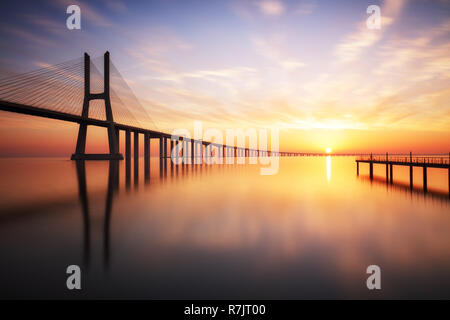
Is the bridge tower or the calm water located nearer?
the calm water

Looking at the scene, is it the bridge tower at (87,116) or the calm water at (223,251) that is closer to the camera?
the calm water at (223,251)

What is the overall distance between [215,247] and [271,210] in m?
6.60

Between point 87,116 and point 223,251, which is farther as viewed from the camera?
point 87,116

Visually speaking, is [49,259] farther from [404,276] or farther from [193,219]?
[404,276]

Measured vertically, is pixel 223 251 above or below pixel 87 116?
below

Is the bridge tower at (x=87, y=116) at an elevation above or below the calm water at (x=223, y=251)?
above

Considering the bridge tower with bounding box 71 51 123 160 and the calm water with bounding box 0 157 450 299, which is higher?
the bridge tower with bounding box 71 51 123 160

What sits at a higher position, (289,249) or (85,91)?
(85,91)

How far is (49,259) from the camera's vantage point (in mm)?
6770

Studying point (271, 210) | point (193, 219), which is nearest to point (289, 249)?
point (193, 219)
